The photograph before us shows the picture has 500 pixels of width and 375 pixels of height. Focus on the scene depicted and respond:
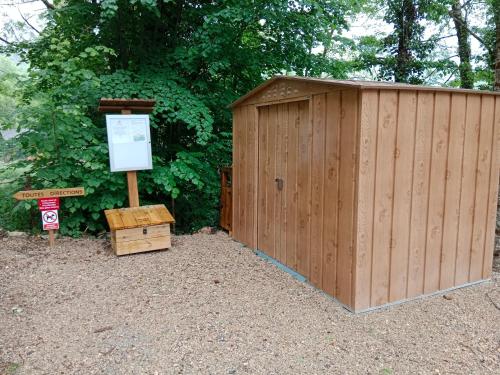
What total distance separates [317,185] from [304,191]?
0.30 meters

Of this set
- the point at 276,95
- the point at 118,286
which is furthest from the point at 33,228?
the point at 276,95

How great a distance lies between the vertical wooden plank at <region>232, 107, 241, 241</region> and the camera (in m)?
5.53

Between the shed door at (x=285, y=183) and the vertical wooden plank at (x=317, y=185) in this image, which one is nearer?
the vertical wooden plank at (x=317, y=185)

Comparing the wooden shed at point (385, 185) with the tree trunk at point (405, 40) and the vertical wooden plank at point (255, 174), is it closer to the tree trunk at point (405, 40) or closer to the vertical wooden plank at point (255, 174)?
the vertical wooden plank at point (255, 174)

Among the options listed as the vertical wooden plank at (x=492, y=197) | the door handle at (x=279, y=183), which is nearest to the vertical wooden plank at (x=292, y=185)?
the door handle at (x=279, y=183)

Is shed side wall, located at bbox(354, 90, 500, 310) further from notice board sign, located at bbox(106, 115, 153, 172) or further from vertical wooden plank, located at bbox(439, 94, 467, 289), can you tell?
notice board sign, located at bbox(106, 115, 153, 172)

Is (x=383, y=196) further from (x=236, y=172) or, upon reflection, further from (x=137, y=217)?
(x=137, y=217)

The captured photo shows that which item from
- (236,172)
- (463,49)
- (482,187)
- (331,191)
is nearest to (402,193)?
(331,191)

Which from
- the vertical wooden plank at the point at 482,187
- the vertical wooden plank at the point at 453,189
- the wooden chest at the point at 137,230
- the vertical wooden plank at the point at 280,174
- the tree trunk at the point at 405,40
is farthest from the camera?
the tree trunk at the point at 405,40

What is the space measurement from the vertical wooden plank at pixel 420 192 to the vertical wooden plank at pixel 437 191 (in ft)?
0.18

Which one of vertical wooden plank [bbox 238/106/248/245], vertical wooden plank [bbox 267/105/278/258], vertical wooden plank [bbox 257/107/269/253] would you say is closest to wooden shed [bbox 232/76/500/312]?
vertical wooden plank [bbox 267/105/278/258]

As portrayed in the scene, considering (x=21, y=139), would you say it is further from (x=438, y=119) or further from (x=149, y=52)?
(x=438, y=119)

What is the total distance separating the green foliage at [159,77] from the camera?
17.6 ft

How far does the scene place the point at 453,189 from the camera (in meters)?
3.82
